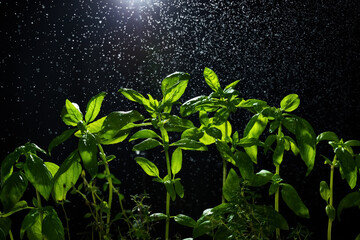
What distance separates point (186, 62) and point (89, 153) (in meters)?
0.55

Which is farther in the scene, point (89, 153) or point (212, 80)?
point (212, 80)

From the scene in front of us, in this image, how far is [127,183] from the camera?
1.12m

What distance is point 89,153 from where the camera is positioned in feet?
2.17

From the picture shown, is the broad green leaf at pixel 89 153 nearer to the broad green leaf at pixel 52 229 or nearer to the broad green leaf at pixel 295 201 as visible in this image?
the broad green leaf at pixel 52 229

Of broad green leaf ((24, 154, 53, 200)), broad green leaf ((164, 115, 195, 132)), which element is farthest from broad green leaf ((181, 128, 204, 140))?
broad green leaf ((24, 154, 53, 200))

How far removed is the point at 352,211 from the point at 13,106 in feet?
3.10

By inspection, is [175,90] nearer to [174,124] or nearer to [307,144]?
[174,124]

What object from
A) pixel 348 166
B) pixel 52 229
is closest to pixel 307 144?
pixel 348 166

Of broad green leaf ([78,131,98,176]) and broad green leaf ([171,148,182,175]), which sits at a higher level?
broad green leaf ([78,131,98,176])

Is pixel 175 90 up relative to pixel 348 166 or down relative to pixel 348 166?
up

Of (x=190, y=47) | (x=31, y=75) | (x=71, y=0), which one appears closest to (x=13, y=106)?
(x=31, y=75)

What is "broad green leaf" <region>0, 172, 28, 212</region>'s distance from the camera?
2.16 ft

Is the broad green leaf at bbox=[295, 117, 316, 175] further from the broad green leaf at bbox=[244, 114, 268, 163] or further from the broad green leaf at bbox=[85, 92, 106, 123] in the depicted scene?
the broad green leaf at bbox=[85, 92, 106, 123]

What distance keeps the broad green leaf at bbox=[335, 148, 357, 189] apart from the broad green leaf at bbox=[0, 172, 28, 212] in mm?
544
